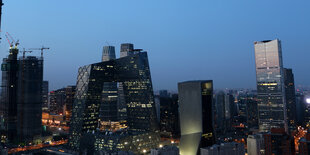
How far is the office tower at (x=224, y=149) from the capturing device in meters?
82.6

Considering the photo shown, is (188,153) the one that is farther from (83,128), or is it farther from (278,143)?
(83,128)

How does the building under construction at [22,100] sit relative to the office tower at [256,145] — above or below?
above

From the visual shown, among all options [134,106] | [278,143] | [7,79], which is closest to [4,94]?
[7,79]

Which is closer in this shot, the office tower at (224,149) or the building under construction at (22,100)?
Result: the office tower at (224,149)

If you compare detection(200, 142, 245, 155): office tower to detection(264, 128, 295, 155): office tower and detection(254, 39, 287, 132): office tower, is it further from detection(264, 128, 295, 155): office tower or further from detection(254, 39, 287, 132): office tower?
detection(254, 39, 287, 132): office tower

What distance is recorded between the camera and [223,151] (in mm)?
86250

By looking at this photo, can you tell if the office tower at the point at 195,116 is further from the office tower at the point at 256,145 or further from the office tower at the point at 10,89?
the office tower at the point at 10,89

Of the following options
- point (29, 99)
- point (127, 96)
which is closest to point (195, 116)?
point (127, 96)

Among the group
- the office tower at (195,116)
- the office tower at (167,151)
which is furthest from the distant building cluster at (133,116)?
the office tower at (167,151)

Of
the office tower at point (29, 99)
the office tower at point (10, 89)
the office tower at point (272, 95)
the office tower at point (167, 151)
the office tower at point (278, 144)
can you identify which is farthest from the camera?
the office tower at point (272, 95)

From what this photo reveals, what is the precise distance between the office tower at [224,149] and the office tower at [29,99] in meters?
110

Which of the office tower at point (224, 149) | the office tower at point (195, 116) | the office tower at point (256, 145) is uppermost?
the office tower at point (195, 116)

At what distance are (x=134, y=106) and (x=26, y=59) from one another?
271 feet

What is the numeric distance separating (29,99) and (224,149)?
123697 millimetres
